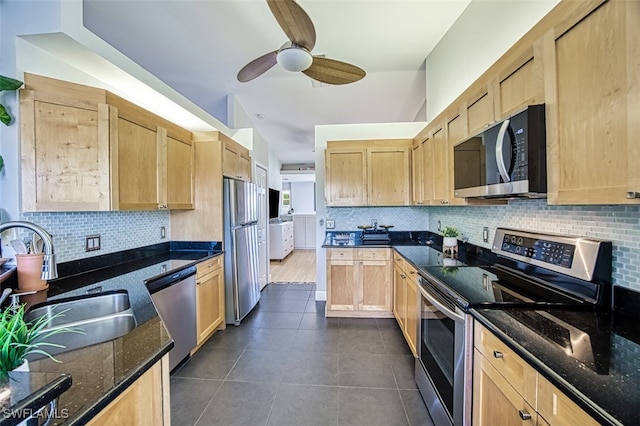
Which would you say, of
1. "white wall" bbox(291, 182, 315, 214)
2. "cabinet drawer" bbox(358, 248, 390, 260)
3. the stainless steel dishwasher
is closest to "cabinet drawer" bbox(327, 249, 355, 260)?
"cabinet drawer" bbox(358, 248, 390, 260)

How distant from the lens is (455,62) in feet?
8.79

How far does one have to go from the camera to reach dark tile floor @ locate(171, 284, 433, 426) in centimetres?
183

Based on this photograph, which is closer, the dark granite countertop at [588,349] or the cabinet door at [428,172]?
the dark granite countertop at [588,349]

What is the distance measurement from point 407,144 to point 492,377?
2.81 m

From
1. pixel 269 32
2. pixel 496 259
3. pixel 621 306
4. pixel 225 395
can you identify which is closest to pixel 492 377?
pixel 621 306

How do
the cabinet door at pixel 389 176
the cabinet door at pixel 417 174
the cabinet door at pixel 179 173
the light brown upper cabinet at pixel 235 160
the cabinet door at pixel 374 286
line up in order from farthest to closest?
the cabinet door at pixel 389 176 → the cabinet door at pixel 374 286 → the light brown upper cabinet at pixel 235 160 → the cabinet door at pixel 417 174 → the cabinet door at pixel 179 173

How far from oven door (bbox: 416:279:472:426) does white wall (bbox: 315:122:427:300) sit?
2.12m

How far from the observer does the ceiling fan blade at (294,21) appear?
1.55 metres

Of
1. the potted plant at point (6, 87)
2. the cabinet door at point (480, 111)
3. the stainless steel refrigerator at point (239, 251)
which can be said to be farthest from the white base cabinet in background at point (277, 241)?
the cabinet door at point (480, 111)

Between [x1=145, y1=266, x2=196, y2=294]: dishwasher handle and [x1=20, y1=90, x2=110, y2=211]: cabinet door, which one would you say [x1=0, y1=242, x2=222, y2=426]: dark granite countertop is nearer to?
[x1=145, y1=266, x2=196, y2=294]: dishwasher handle

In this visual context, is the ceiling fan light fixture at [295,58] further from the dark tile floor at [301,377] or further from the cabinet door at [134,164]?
the dark tile floor at [301,377]

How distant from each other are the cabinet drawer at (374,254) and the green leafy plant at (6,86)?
304cm

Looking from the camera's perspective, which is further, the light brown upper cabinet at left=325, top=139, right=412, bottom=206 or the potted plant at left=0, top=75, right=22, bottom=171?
the light brown upper cabinet at left=325, top=139, right=412, bottom=206

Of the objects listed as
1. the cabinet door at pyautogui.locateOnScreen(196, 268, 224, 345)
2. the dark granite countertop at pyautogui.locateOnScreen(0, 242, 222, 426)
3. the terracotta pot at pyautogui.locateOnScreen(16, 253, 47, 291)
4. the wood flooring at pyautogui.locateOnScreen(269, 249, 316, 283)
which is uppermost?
the terracotta pot at pyautogui.locateOnScreen(16, 253, 47, 291)
